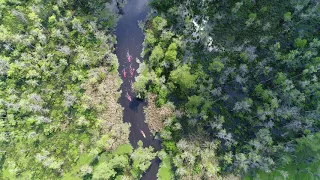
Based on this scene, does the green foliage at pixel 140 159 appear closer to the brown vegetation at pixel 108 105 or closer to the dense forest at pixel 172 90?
the dense forest at pixel 172 90

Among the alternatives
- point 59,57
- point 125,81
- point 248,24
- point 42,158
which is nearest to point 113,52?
point 125,81

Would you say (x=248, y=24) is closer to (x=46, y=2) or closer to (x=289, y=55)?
(x=289, y=55)

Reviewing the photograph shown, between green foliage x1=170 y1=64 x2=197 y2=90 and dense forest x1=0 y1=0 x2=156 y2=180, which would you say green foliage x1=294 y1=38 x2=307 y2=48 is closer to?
green foliage x1=170 y1=64 x2=197 y2=90

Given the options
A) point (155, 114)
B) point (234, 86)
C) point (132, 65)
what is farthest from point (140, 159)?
point (234, 86)

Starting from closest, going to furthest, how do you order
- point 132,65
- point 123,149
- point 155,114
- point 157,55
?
1. point 157,55
2. point 123,149
3. point 155,114
4. point 132,65

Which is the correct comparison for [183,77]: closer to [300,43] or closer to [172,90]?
[172,90]

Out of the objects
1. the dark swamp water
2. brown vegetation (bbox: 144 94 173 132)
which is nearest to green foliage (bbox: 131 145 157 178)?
the dark swamp water
